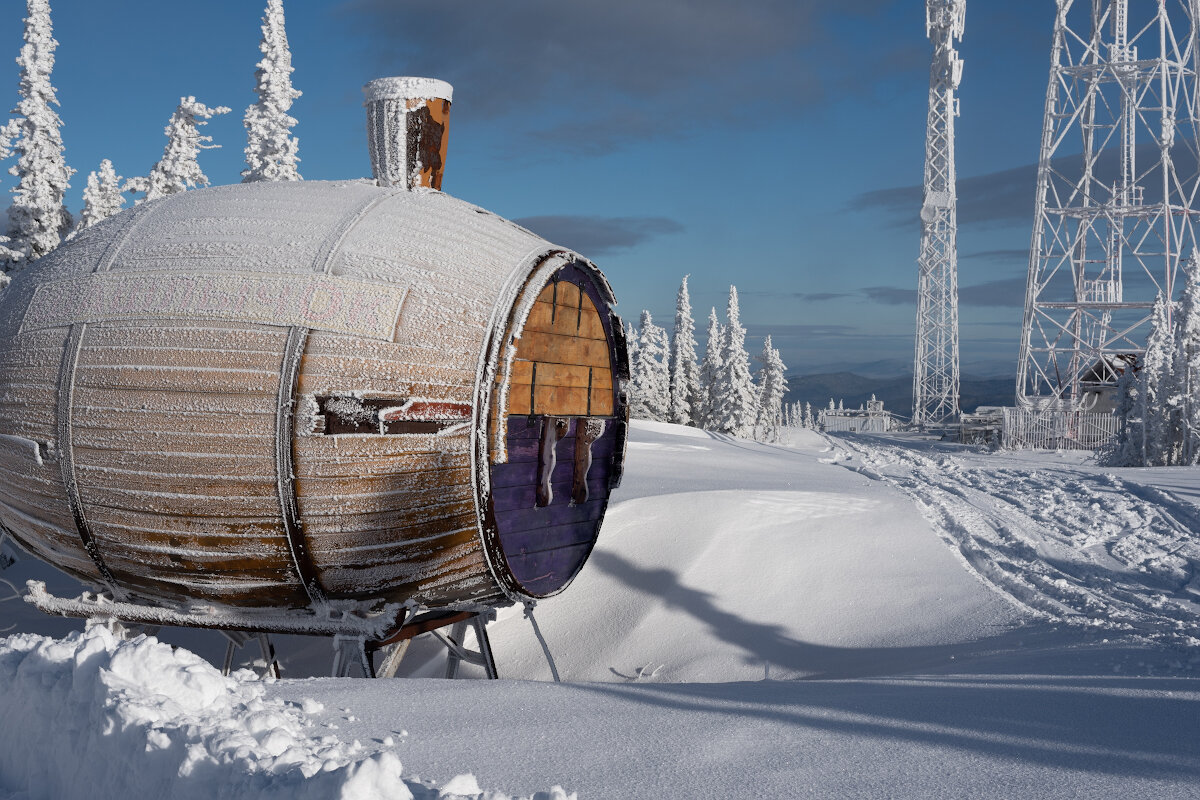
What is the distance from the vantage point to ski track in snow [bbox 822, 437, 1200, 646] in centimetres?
710

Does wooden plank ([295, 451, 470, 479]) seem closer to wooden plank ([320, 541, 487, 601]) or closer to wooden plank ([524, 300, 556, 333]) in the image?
wooden plank ([320, 541, 487, 601])

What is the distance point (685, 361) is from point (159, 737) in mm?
49075

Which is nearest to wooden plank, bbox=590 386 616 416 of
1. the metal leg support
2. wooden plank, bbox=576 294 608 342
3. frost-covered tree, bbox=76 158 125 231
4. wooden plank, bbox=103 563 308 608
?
wooden plank, bbox=576 294 608 342

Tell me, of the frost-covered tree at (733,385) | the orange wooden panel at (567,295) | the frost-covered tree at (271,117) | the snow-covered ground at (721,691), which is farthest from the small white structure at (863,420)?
the orange wooden panel at (567,295)

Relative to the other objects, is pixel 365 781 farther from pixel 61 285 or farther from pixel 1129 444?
pixel 1129 444

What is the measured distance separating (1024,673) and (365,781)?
4.02 metres

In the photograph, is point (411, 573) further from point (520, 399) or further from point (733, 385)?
point (733, 385)

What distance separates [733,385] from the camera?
41875 mm

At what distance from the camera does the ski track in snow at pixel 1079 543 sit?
280 inches

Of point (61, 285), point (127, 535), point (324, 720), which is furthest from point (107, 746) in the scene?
point (61, 285)

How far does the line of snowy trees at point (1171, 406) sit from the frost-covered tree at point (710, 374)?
20.1m

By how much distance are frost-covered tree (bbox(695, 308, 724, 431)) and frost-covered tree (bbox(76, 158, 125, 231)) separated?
28.8 metres

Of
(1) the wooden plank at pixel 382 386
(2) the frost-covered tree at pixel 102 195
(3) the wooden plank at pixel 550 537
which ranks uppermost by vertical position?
(2) the frost-covered tree at pixel 102 195

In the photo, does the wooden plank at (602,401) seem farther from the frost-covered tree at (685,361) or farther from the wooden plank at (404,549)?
the frost-covered tree at (685,361)
